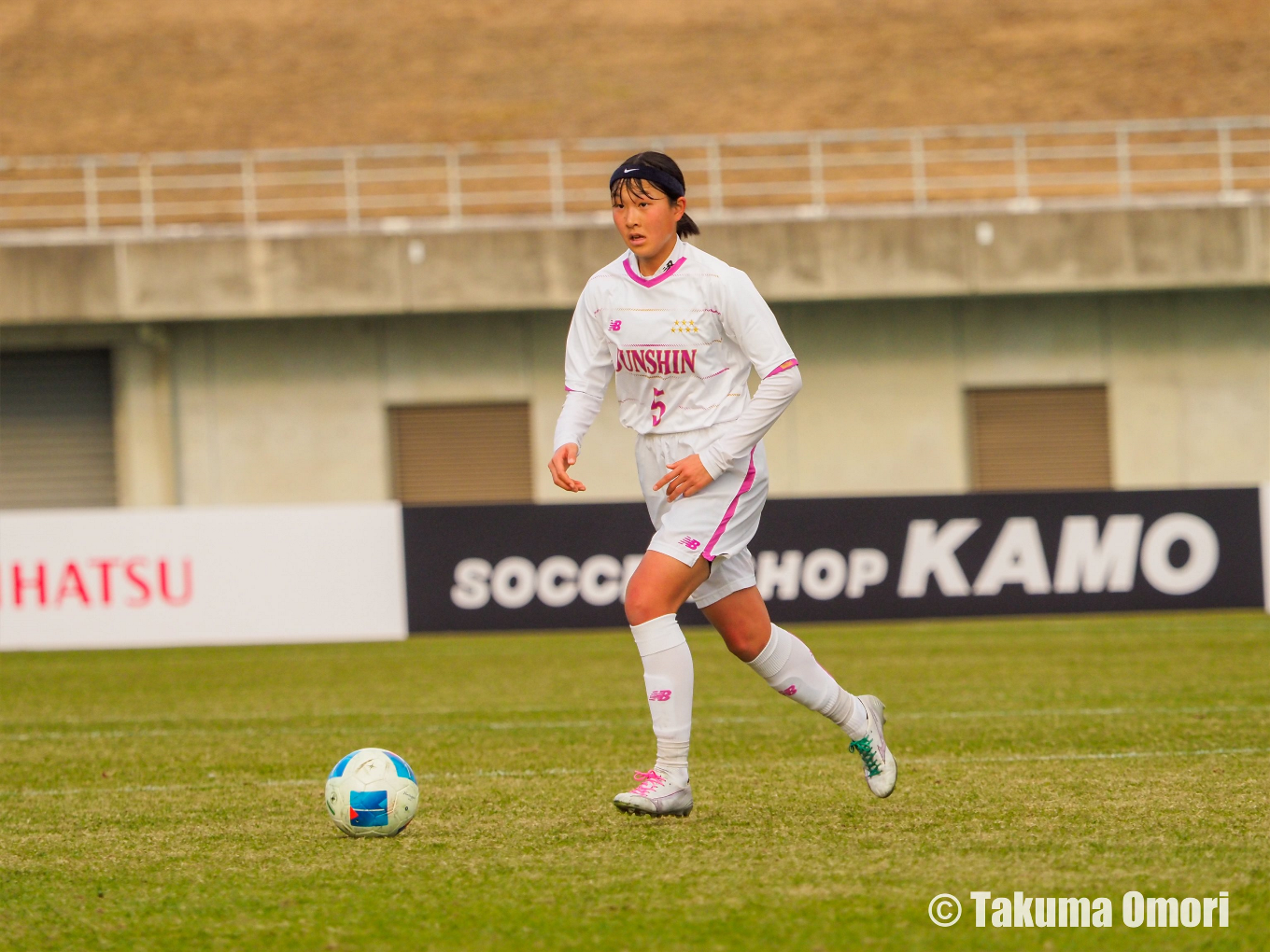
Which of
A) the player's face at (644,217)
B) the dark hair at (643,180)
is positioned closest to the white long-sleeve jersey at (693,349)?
the player's face at (644,217)

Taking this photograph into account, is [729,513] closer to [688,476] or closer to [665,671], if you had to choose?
[688,476]

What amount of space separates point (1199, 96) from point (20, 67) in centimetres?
2180

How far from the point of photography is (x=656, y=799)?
506cm

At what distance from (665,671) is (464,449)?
18.6 meters

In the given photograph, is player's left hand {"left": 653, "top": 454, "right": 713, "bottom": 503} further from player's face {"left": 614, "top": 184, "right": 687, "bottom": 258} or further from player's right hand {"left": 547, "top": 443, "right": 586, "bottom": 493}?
player's face {"left": 614, "top": 184, "right": 687, "bottom": 258}

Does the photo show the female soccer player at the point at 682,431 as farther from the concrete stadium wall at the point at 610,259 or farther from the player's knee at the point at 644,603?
the concrete stadium wall at the point at 610,259

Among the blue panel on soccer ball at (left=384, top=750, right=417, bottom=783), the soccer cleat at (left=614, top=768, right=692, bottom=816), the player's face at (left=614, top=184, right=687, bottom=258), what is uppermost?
the player's face at (left=614, top=184, right=687, bottom=258)

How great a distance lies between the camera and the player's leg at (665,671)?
16.7 feet

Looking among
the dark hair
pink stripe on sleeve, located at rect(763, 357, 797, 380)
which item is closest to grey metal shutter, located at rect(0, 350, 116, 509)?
the dark hair

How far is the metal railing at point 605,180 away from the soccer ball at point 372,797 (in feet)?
54.3

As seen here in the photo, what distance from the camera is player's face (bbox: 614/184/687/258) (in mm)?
5137

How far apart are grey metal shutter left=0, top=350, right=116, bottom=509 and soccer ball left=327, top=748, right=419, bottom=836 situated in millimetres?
19607

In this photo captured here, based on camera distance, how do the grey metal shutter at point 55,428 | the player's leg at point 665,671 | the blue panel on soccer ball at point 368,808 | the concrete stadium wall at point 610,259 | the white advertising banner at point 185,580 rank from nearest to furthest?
1. the blue panel on soccer ball at point 368,808
2. the player's leg at point 665,671
3. the white advertising banner at point 185,580
4. the concrete stadium wall at point 610,259
5. the grey metal shutter at point 55,428

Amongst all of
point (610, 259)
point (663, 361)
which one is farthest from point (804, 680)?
point (610, 259)
